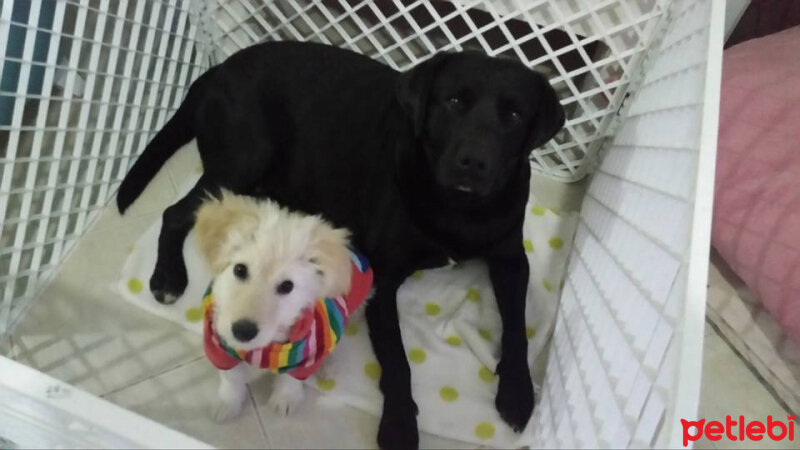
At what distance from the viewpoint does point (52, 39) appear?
1206 millimetres

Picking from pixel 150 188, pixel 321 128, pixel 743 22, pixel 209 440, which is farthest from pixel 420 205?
pixel 743 22

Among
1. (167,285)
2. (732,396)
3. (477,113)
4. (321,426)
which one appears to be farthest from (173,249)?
(732,396)

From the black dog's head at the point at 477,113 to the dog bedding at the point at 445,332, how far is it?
36cm

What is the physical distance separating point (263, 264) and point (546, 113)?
518mm

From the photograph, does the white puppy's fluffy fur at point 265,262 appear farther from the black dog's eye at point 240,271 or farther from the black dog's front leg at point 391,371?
the black dog's front leg at point 391,371

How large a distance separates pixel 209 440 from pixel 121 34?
84 cm

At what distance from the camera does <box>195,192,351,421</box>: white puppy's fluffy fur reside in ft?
2.86

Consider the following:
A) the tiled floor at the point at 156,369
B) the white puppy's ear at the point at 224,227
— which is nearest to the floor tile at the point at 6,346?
the tiled floor at the point at 156,369

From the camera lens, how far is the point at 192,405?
1189 millimetres

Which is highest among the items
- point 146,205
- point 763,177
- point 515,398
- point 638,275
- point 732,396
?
point 146,205

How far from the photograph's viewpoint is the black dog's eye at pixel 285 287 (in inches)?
35.0

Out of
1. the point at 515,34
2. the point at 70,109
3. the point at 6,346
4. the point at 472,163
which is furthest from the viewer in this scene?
the point at 515,34

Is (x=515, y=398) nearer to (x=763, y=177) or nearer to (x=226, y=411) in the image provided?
(x=226, y=411)

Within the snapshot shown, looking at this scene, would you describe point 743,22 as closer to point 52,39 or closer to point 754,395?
point 754,395
